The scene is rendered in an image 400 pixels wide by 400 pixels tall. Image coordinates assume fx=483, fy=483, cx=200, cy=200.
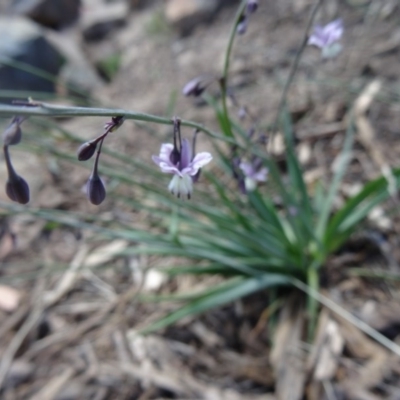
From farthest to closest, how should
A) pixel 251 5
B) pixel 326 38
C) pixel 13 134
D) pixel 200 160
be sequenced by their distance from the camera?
pixel 326 38 < pixel 251 5 < pixel 200 160 < pixel 13 134

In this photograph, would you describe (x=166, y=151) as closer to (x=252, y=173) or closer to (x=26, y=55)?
(x=252, y=173)

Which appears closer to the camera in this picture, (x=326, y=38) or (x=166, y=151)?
(x=166, y=151)

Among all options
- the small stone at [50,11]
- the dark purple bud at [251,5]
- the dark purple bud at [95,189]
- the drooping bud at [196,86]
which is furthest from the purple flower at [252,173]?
the small stone at [50,11]

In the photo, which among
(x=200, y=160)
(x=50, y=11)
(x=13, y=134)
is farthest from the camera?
(x=50, y=11)

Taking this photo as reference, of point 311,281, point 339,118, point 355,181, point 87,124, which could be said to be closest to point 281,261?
point 311,281

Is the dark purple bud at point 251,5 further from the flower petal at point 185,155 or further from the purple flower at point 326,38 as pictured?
the flower petal at point 185,155

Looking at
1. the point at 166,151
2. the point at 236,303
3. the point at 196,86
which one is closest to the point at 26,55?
the point at 236,303

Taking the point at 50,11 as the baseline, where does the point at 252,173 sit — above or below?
below
